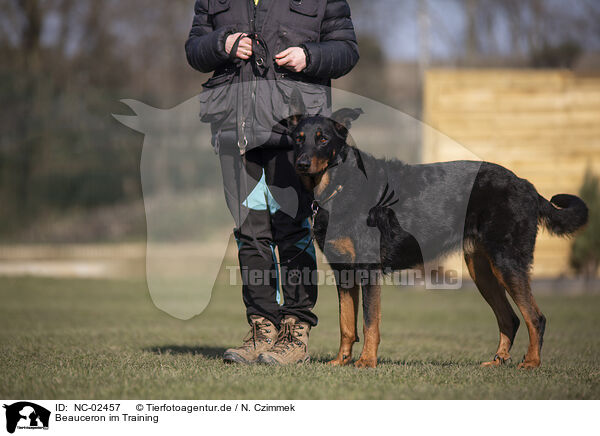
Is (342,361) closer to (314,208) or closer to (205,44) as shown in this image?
(314,208)

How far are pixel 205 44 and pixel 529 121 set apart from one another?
27.9ft

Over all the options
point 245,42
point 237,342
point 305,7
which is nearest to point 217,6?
point 245,42

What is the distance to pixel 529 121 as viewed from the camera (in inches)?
438

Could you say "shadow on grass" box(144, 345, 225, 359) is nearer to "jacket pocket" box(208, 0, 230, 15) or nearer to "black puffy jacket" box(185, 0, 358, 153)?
"black puffy jacket" box(185, 0, 358, 153)

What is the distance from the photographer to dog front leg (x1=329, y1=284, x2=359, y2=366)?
13.4 feet

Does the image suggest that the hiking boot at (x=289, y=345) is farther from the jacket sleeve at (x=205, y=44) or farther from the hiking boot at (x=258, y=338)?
the jacket sleeve at (x=205, y=44)

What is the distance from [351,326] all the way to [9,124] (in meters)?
11.3

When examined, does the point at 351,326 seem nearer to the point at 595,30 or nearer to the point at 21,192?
the point at 21,192

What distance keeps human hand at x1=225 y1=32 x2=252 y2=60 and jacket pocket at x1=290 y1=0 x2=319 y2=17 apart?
1.25 ft
